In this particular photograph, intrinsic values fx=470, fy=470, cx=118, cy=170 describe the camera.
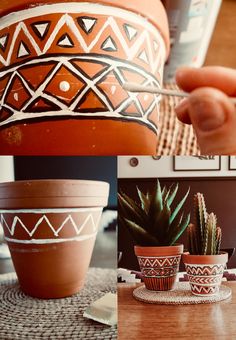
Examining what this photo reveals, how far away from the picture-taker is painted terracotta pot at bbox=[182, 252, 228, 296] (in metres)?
0.46

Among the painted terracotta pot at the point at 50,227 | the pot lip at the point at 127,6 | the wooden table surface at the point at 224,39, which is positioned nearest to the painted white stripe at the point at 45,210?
the painted terracotta pot at the point at 50,227

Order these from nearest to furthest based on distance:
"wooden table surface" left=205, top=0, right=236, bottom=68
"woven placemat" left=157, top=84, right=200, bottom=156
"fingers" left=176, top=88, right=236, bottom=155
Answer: "fingers" left=176, top=88, right=236, bottom=155 → "woven placemat" left=157, top=84, right=200, bottom=156 → "wooden table surface" left=205, top=0, right=236, bottom=68

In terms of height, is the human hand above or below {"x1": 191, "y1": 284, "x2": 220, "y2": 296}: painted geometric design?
above

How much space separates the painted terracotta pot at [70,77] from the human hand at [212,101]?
102mm

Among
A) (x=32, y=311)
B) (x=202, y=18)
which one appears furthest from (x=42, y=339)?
(x=202, y=18)

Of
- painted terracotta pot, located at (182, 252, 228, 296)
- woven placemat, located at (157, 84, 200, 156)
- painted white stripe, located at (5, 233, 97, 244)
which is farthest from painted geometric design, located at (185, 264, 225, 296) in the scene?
woven placemat, located at (157, 84, 200, 156)

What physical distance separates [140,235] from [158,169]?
7 cm

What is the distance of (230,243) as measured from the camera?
457 millimetres

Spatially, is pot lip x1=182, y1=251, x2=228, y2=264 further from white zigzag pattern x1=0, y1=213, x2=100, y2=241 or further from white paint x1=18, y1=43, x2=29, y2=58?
white paint x1=18, y1=43, x2=29, y2=58

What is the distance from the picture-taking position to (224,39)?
47.9 inches

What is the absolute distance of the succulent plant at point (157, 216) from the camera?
454 millimetres

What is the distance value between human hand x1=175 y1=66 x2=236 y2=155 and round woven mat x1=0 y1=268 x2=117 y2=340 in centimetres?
16

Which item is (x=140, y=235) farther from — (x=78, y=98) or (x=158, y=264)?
(x=78, y=98)

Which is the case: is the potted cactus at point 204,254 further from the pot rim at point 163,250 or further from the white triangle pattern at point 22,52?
the white triangle pattern at point 22,52
